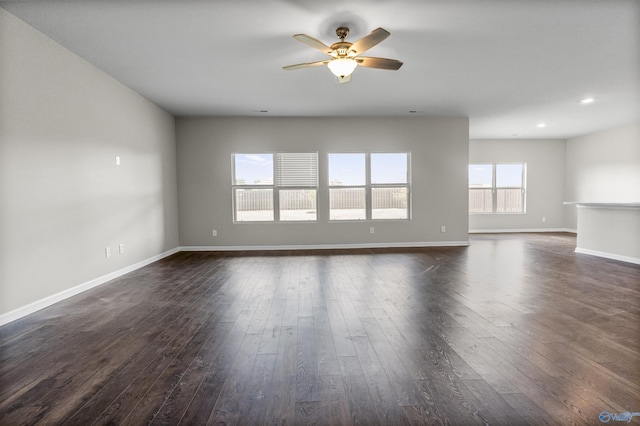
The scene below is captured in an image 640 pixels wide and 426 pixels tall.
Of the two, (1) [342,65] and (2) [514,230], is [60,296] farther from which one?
(2) [514,230]

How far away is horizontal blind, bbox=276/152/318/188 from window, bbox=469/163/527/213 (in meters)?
5.03

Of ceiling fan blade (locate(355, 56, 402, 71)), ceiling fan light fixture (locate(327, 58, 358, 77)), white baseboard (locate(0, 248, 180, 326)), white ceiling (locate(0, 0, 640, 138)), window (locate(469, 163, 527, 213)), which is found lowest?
white baseboard (locate(0, 248, 180, 326))

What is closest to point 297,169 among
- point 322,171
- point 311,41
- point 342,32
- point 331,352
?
point 322,171

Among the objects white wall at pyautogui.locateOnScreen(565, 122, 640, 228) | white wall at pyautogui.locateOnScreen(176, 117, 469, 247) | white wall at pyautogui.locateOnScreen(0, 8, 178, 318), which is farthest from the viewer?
white wall at pyautogui.locateOnScreen(565, 122, 640, 228)

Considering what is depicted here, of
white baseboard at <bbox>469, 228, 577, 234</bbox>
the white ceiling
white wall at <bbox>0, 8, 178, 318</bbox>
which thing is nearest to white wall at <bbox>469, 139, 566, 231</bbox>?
white baseboard at <bbox>469, 228, 577, 234</bbox>

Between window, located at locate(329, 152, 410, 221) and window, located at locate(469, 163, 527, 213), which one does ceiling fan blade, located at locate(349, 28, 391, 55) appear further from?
window, located at locate(469, 163, 527, 213)

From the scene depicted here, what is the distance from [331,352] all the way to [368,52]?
3.16m

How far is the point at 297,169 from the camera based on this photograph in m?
6.41

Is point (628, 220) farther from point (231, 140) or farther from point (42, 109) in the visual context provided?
point (42, 109)

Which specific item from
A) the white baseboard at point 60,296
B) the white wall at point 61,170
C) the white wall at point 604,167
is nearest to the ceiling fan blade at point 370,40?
the white wall at point 61,170

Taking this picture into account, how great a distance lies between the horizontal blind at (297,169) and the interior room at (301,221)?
0.19ft

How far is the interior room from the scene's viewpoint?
1.70 metres

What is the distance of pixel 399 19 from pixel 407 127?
375cm

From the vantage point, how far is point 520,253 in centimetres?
569
